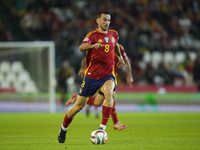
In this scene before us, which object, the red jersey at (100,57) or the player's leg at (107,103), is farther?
the red jersey at (100,57)

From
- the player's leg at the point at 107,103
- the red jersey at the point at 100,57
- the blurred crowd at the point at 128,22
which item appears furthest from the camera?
the blurred crowd at the point at 128,22

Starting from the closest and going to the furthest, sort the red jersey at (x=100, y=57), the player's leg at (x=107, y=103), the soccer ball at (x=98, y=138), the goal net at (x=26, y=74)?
the soccer ball at (x=98, y=138)
the player's leg at (x=107, y=103)
the red jersey at (x=100, y=57)
the goal net at (x=26, y=74)

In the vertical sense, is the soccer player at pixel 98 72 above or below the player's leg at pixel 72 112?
above

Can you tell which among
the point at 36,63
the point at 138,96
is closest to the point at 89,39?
the point at 36,63

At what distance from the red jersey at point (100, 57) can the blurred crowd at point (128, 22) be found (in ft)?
46.3

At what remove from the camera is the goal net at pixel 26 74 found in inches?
677

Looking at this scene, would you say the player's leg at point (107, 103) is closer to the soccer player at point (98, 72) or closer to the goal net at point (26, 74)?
the soccer player at point (98, 72)

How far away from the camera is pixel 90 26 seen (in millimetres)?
23812

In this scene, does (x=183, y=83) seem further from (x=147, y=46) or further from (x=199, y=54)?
(x=147, y=46)

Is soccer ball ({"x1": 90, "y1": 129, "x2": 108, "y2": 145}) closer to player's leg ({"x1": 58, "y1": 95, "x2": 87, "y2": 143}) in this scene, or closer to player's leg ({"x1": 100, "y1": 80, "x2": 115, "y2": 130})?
player's leg ({"x1": 100, "y1": 80, "x2": 115, "y2": 130})

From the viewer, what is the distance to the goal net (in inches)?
677

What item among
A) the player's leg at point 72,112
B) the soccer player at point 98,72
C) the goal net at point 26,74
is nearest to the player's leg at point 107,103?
the soccer player at point 98,72

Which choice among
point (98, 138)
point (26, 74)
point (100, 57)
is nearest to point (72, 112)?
point (98, 138)

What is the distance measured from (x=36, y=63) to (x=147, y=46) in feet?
23.2
